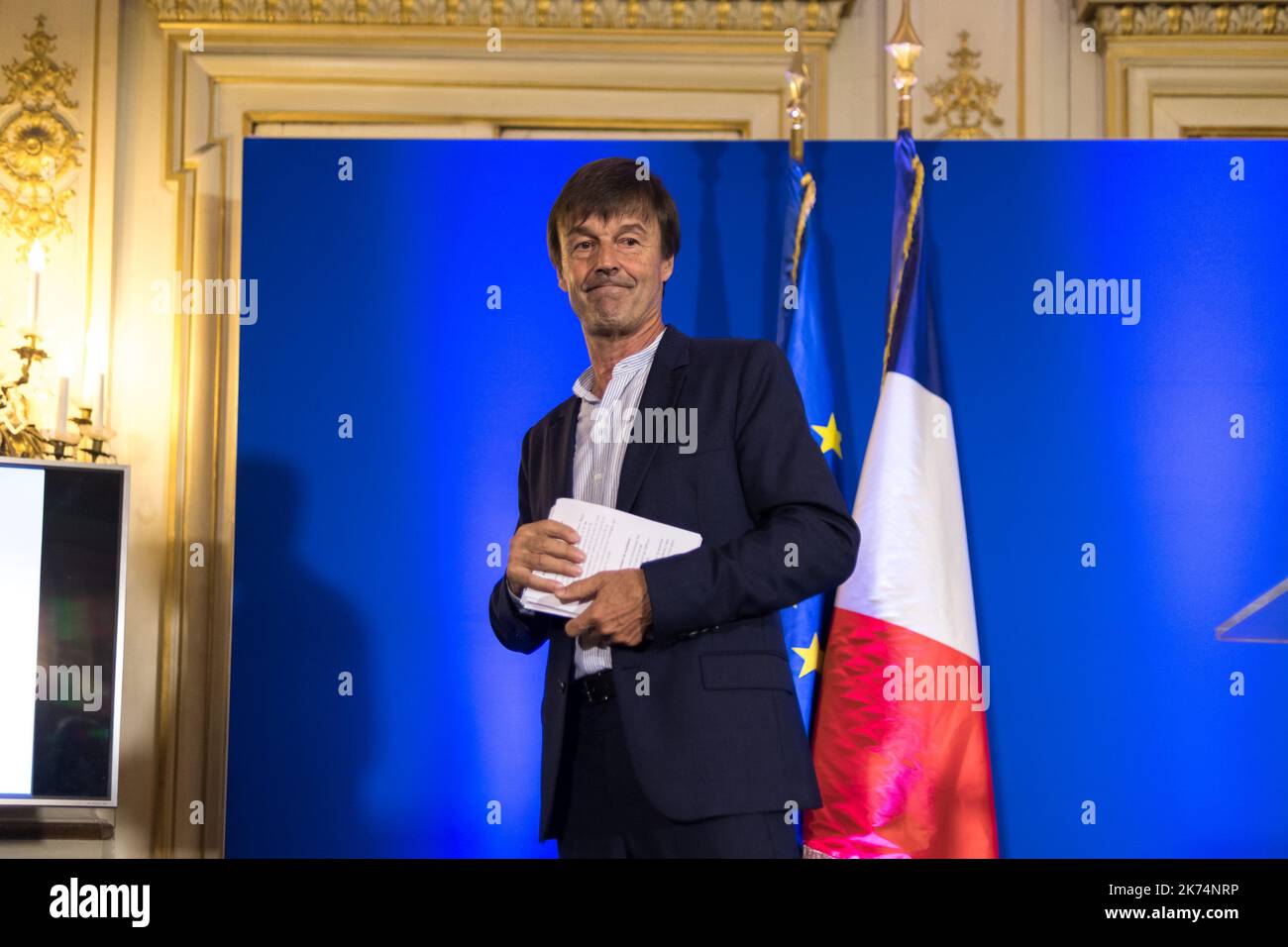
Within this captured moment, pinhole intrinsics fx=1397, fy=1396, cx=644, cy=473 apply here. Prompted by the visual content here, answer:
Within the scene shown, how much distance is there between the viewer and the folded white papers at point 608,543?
2.36 m

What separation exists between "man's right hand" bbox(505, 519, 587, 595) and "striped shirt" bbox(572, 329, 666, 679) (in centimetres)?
15

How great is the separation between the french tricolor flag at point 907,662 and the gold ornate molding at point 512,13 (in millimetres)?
1189

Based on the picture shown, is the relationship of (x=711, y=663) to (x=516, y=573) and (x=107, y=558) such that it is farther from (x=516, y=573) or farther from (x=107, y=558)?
(x=107, y=558)

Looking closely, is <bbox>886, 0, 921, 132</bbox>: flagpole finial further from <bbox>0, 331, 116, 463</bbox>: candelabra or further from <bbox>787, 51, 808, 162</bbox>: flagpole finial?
<bbox>0, 331, 116, 463</bbox>: candelabra

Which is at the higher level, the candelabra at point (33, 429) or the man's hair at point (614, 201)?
the man's hair at point (614, 201)

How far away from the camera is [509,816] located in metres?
3.41

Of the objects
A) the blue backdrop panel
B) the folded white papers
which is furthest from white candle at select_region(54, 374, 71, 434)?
the folded white papers

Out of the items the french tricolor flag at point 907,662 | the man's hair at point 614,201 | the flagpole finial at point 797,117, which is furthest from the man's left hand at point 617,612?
the flagpole finial at point 797,117

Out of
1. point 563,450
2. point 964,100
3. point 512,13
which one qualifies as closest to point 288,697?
point 563,450

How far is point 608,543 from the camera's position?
2391mm

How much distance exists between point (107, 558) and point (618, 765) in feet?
5.36

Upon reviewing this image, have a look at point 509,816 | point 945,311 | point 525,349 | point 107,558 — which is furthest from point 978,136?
point 107,558

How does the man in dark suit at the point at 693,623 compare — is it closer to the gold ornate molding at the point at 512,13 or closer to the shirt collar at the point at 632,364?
the shirt collar at the point at 632,364

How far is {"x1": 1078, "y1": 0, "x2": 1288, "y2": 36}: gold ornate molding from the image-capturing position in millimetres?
4203
